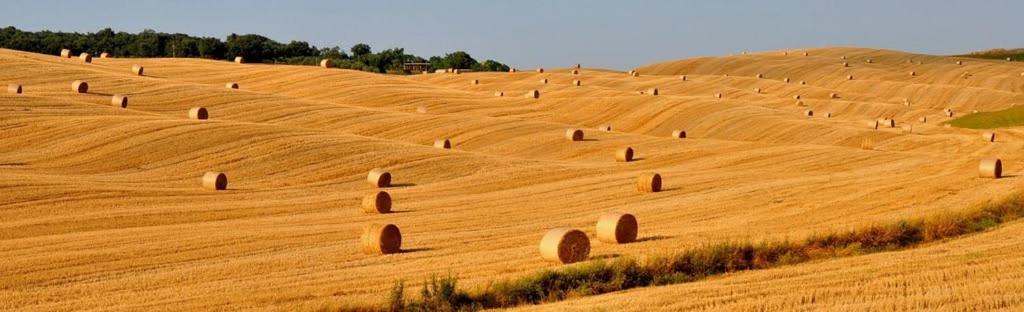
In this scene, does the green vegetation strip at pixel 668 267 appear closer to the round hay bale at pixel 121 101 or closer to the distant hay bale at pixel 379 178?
the distant hay bale at pixel 379 178

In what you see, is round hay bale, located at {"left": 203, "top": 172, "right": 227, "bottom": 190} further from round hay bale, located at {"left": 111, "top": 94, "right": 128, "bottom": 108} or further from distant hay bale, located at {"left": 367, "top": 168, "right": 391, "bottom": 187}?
round hay bale, located at {"left": 111, "top": 94, "right": 128, "bottom": 108}

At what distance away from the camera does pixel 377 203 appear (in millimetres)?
25031

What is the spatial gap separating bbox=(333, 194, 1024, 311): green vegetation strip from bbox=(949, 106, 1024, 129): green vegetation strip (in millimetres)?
36301

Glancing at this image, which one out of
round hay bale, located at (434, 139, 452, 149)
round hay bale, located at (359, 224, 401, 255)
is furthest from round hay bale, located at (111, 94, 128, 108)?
round hay bale, located at (359, 224, 401, 255)

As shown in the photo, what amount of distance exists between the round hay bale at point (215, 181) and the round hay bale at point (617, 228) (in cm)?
1020

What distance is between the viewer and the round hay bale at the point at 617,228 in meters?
20.0

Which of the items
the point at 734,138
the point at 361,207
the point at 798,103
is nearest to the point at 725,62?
the point at 798,103

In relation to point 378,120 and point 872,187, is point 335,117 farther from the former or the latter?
point 872,187

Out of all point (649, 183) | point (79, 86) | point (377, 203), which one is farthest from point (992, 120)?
point (377, 203)

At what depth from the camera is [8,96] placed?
34125 millimetres

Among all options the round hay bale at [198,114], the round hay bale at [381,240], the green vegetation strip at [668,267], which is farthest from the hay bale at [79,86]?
the green vegetation strip at [668,267]

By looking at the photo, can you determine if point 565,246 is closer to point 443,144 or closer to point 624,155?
point 624,155

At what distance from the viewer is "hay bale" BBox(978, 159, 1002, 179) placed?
99.8ft

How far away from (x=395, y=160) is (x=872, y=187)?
460 inches
